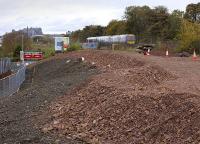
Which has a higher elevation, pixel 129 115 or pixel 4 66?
pixel 129 115

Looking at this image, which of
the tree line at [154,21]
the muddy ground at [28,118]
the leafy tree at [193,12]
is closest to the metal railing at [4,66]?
the tree line at [154,21]

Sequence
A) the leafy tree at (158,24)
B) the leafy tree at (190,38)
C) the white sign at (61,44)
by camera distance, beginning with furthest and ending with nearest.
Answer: the leafy tree at (158,24) → the white sign at (61,44) → the leafy tree at (190,38)

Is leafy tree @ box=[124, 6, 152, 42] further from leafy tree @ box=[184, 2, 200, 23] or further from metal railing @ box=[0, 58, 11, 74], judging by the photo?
metal railing @ box=[0, 58, 11, 74]

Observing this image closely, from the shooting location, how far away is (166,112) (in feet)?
48.6

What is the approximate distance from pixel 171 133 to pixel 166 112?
5.63 ft

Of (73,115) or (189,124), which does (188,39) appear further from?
(189,124)

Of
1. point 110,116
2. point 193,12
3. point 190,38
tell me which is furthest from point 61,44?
point 110,116

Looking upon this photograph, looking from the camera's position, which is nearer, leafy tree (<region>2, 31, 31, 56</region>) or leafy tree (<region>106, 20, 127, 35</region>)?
leafy tree (<region>2, 31, 31, 56</region>)

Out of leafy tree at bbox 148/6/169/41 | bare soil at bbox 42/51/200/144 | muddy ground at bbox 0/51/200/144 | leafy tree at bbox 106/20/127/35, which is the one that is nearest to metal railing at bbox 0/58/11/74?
leafy tree at bbox 148/6/169/41

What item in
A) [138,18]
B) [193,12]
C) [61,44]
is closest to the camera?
[61,44]

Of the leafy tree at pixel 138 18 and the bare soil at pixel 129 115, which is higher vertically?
the leafy tree at pixel 138 18

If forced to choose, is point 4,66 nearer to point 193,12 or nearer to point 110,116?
point 193,12

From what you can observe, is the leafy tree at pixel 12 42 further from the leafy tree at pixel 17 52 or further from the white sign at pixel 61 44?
the white sign at pixel 61 44

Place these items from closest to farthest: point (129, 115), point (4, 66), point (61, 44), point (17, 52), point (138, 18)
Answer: point (129, 115) < point (4, 66) < point (61, 44) < point (17, 52) < point (138, 18)
